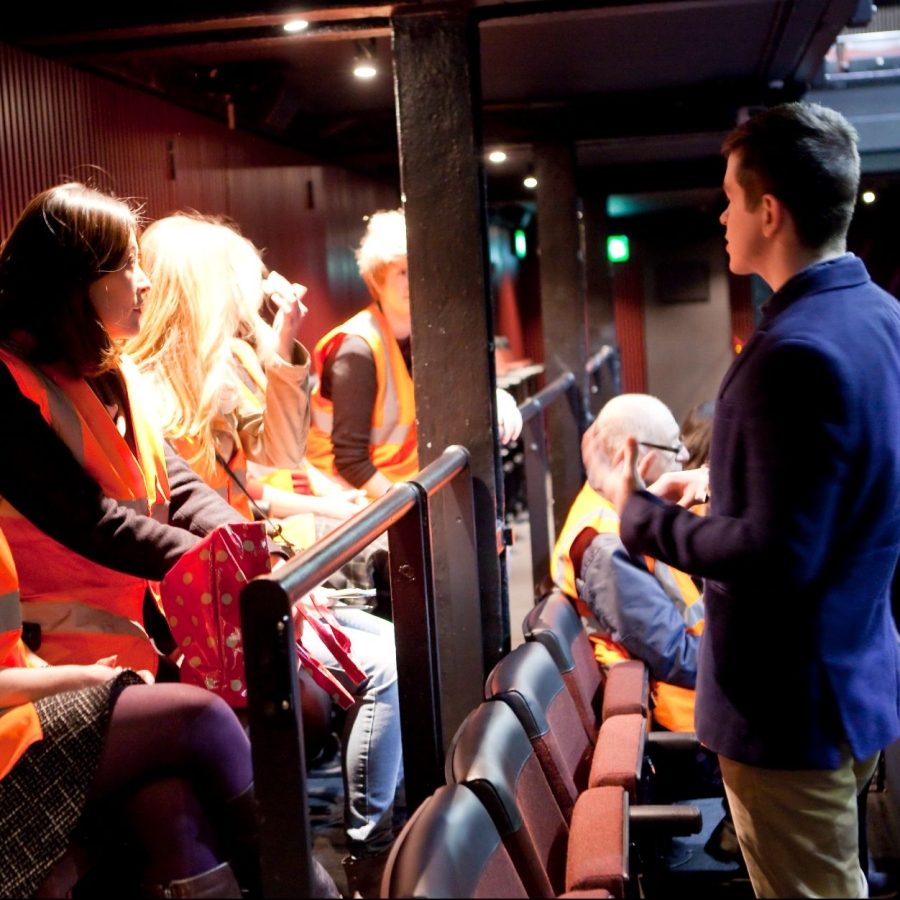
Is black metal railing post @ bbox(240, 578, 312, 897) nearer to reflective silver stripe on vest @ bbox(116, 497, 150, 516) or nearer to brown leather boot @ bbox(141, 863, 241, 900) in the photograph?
brown leather boot @ bbox(141, 863, 241, 900)

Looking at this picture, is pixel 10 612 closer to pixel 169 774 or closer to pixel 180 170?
pixel 169 774

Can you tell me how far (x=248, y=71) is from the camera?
16.5ft

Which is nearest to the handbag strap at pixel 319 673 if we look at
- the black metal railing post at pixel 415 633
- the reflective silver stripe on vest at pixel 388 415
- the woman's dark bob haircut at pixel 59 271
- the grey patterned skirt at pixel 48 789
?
the black metal railing post at pixel 415 633

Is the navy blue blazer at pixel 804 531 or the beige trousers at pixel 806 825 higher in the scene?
the navy blue blazer at pixel 804 531

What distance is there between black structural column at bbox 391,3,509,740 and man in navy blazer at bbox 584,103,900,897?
1.06 meters

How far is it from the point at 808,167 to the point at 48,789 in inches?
54.1

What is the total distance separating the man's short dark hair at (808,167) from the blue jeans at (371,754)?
1403 mm

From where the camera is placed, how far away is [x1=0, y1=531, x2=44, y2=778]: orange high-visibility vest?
171cm

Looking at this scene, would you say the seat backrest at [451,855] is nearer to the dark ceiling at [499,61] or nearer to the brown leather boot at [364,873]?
the brown leather boot at [364,873]

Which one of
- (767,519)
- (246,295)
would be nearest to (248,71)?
(246,295)

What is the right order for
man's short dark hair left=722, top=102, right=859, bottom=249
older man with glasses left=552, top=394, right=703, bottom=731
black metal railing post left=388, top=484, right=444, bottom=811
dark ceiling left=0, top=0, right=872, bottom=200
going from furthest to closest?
older man with glasses left=552, top=394, right=703, bottom=731 < dark ceiling left=0, top=0, right=872, bottom=200 < black metal railing post left=388, top=484, right=444, bottom=811 < man's short dark hair left=722, top=102, right=859, bottom=249

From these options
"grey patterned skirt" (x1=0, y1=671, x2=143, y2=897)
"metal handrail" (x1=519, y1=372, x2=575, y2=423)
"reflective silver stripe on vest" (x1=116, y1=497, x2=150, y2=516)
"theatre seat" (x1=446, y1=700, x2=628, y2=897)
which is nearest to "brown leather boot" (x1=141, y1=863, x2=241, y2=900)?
"grey patterned skirt" (x1=0, y1=671, x2=143, y2=897)

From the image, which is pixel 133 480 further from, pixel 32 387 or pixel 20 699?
pixel 20 699

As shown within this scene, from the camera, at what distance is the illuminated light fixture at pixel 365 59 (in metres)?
4.65
